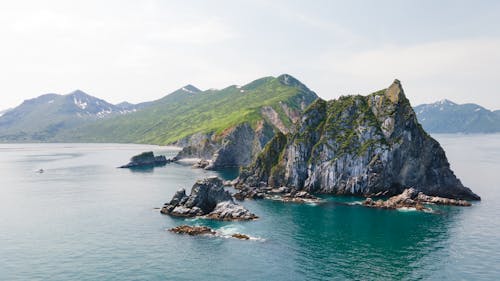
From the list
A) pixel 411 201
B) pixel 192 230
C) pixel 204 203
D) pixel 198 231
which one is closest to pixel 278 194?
pixel 204 203

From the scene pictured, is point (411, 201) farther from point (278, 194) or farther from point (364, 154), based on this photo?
point (278, 194)

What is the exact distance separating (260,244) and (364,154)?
77.5 meters

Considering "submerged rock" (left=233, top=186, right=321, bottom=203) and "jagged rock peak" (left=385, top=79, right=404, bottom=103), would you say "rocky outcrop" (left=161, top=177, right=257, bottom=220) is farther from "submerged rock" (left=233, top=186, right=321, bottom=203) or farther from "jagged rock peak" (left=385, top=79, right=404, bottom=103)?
"jagged rock peak" (left=385, top=79, right=404, bottom=103)

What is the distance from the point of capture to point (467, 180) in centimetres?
19175

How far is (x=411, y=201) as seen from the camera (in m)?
136

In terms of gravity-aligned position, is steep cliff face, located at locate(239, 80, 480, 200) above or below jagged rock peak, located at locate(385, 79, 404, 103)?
below

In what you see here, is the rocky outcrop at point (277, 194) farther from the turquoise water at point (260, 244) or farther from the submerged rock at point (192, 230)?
the submerged rock at point (192, 230)

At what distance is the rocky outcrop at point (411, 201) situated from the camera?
135 meters

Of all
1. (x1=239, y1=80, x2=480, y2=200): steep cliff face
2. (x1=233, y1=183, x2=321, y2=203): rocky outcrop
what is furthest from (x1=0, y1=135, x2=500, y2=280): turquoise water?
(x1=239, y1=80, x2=480, y2=200): steep cliff face

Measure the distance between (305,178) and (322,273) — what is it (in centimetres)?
9089

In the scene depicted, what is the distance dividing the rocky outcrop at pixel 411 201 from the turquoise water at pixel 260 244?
18.4ft

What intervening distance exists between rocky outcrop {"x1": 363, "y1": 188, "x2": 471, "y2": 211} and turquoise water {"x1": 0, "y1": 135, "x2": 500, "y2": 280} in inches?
221

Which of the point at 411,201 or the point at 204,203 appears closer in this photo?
the point at 204,203

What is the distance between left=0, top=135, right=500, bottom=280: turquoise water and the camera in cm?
7788
